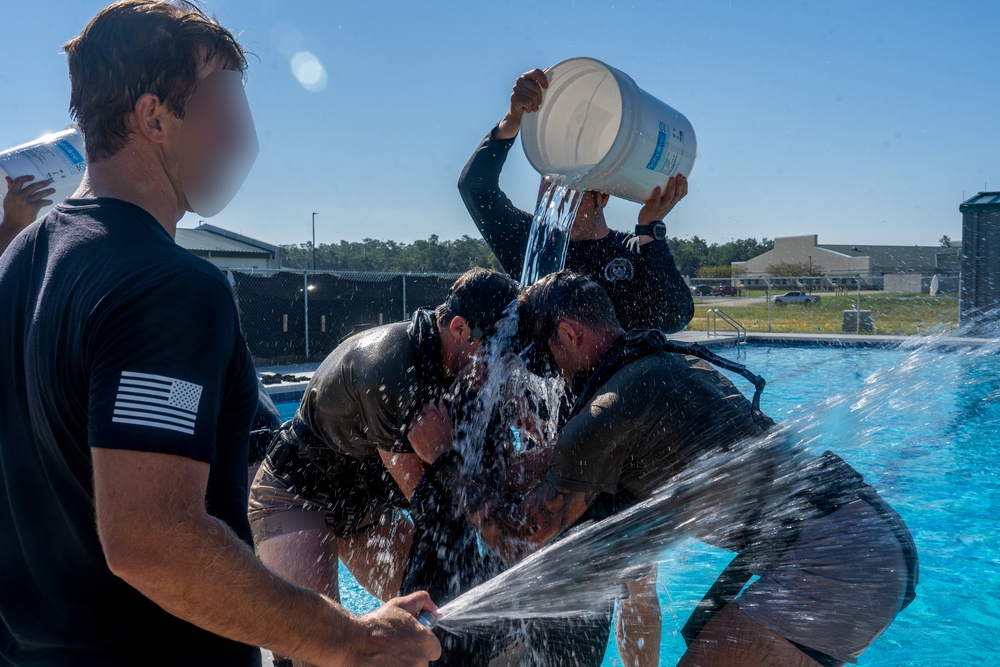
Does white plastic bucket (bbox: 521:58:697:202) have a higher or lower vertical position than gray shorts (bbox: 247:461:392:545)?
higher

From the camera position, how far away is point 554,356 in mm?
2598

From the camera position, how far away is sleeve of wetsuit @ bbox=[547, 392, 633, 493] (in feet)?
6.92

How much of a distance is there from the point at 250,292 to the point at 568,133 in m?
10.8

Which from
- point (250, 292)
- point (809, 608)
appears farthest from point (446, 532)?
point (250, 292)

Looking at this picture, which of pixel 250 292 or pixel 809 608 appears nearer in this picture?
pixel 809 608

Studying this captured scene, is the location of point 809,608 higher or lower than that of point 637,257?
lower

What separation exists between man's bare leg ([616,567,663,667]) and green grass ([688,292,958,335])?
1492 cm

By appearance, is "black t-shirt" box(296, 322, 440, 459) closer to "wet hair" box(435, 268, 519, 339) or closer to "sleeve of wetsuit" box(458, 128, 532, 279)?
"wet hair" box(435, 268, 519, 339)

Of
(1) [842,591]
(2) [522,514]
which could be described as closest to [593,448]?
(2) [522,514]

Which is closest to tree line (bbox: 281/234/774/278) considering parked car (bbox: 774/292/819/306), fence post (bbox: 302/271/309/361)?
parked car (bbox: 774/292/819/306)

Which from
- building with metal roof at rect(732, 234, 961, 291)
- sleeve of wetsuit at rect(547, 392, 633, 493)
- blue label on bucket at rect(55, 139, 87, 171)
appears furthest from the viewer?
building with metal roof at rect(732, 234, 961, 291)

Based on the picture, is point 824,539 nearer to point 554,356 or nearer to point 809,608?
point 809,608

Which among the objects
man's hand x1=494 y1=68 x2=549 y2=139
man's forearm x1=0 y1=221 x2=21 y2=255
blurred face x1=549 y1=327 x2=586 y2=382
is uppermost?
man's hand x1=494 y1=68 x2=549 y2=139

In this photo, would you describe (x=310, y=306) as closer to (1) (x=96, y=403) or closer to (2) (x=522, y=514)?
(2) (x=522, y=514)
